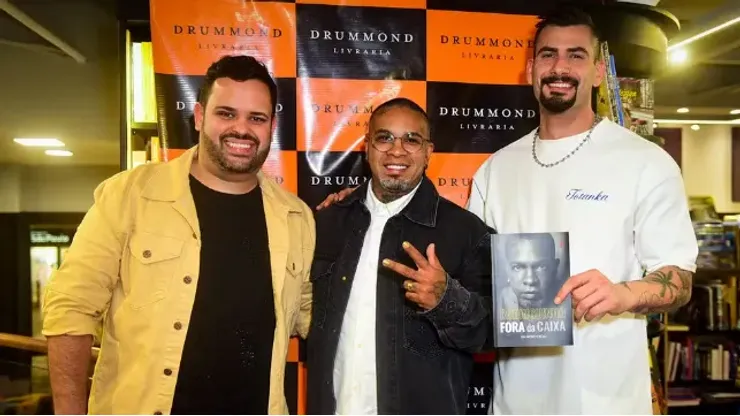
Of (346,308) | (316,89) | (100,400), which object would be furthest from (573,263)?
(100,400)

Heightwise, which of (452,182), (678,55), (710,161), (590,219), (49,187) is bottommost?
(590,219)

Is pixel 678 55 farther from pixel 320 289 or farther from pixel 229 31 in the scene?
pixel 320 289

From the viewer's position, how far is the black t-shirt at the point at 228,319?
1.72 metres

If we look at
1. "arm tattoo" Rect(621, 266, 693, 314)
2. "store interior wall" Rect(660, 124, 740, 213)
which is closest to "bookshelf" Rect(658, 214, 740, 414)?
"store interior wall" Rect(660, 124, 740, 213)

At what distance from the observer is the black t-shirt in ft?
5.65

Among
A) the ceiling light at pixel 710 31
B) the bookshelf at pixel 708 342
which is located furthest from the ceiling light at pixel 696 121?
the ceiling light at pixel 710 31

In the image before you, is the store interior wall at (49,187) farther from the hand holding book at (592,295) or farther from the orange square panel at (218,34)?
the hand holding book at (592,295)

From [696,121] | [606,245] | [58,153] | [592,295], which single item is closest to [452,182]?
[606,245]

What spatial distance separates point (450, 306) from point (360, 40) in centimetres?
138

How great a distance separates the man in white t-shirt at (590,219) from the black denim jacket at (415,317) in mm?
225

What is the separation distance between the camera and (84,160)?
214 inches

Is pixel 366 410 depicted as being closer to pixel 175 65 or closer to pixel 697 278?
pixel 175 65

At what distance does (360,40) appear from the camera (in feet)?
8.24

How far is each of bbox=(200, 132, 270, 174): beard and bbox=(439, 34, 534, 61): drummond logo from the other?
1.14 m
